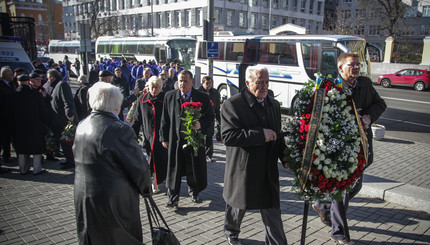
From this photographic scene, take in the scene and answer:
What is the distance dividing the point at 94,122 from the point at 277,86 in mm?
12121

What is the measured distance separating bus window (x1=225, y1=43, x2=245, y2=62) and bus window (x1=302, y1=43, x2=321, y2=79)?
12.6ft

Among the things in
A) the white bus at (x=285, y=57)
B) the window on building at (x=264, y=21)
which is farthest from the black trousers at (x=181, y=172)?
the window on building at (x=264, y=21)

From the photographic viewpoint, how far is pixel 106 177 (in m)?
2.68

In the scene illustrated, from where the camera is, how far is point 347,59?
3873 mm

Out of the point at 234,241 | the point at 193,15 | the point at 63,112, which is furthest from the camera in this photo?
the point at 193,15

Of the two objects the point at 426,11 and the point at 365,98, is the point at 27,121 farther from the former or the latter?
the point at 426,11

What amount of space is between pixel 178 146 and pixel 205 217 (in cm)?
113

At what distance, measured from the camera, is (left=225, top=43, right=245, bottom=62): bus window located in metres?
16.3

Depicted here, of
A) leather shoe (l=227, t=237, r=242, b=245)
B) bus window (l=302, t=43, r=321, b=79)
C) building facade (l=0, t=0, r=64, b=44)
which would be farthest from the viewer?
building facade (l=0, t=0, r=64, b=44)

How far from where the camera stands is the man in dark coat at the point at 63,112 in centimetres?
682

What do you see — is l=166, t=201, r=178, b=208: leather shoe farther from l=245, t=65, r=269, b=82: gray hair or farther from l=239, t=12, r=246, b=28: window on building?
l=239, t=12, r=246, b=28: window on building

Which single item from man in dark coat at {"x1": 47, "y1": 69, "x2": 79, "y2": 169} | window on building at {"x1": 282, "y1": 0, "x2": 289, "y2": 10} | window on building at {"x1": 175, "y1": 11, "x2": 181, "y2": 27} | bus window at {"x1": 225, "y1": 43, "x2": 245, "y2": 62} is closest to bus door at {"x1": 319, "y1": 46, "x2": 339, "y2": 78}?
bus window at {"x1": 225, "y1": 43, "x2": 245, "y2": 62}

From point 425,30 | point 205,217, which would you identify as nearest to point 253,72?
point 205,217

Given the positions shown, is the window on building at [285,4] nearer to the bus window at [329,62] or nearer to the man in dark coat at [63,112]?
the bus window at [329,62]
